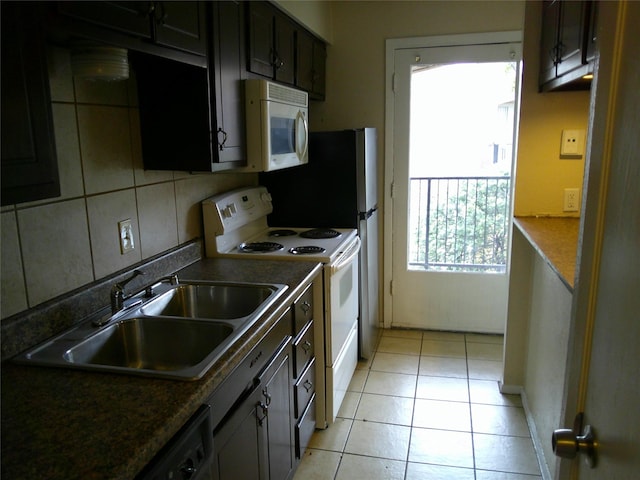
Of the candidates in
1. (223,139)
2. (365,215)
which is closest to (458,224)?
(365,215)

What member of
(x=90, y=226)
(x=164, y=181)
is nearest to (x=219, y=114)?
(x=164, y=181)

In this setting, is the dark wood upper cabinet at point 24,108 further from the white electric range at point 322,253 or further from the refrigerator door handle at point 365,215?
the refrigerator door handle at point 365,215

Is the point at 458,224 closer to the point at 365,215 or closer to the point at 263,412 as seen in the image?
the point at 365,215

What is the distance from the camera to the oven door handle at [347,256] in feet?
7.98

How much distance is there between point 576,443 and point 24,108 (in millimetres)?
1169

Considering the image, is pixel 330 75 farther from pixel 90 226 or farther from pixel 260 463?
pixel 260 463

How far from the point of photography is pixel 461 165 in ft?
11.7

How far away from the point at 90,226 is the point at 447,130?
Result: 2.55m

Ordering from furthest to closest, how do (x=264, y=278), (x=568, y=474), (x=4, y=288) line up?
(x=264, y=278), (x=4, y=288), (x=568, y=474)

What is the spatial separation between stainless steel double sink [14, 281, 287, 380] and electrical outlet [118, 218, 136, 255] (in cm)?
19

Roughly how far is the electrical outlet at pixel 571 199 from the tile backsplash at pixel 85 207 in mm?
2045

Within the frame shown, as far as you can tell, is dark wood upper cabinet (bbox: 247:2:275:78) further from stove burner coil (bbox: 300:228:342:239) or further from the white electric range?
stove burner coil (bbox: 300:228:342:239)

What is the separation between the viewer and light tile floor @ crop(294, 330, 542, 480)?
2.24 meters

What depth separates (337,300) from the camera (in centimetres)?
252
